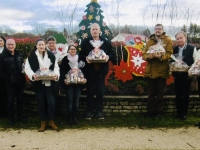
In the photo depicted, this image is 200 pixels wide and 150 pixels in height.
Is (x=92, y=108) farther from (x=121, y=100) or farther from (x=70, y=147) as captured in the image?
(x=70, y=147)

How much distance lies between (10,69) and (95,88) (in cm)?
191

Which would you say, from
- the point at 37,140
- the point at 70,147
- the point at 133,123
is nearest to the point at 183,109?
the point at 133,123

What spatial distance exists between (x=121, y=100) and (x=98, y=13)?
3.11 metres

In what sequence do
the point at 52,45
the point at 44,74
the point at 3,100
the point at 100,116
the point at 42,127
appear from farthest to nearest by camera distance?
the point at 3,100 → the point at 100,116 → the point at 52,45 → the point at 42,127 → the point at 44,74

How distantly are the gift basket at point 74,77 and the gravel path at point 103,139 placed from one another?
39.5 inches

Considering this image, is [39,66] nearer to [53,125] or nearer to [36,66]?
[36,66]

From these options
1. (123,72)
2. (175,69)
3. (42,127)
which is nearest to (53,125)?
(42,127)

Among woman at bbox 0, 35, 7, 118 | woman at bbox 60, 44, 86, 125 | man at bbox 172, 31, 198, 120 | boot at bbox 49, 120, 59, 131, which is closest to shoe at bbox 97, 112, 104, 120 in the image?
woman at bbox 60, 44, 86, 125

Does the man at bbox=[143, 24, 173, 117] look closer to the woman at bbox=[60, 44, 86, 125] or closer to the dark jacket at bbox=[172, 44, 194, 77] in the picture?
the dark jacket at bbox=[172, 44, 194, 77]

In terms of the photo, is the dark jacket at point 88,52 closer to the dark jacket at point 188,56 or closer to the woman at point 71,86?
the woman at point 71,86

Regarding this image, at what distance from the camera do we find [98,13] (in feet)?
26.1

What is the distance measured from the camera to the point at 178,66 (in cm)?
554

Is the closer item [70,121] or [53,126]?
[53,126]

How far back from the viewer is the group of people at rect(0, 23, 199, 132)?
5234 millimetres
